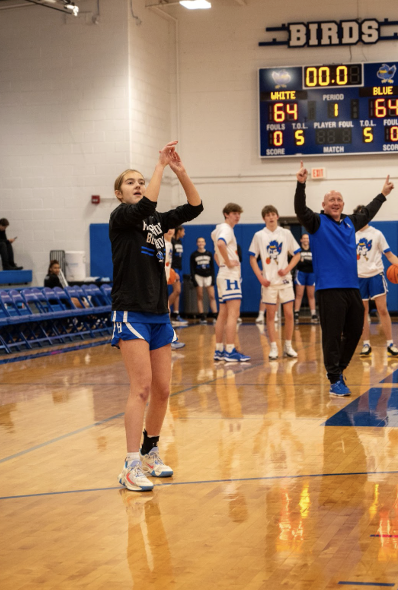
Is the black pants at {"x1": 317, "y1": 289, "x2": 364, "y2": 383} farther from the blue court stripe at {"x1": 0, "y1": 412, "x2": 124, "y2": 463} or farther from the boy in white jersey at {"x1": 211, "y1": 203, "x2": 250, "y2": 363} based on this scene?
the boy in white jersey at {"x1": 211, "y1": 203, "x2": 250, "y2": 363}

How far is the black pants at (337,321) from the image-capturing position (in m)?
7.12

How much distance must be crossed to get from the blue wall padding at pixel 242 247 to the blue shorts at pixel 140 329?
12823 millimetres

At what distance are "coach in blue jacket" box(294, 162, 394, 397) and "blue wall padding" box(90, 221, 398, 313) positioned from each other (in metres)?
10.4

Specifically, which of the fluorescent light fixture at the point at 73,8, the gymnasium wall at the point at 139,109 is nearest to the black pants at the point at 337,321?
the gymnasium wall at the point at 139,109

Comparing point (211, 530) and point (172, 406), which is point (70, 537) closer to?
point (211, 530)

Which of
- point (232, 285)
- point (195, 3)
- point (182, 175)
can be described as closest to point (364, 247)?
point (232, 285)

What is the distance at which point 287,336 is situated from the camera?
34.0 ft

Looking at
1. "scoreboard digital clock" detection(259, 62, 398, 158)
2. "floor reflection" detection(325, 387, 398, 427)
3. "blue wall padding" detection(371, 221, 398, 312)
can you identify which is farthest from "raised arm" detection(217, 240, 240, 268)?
"blue wall padding" detection(371, 221, 398, 312)

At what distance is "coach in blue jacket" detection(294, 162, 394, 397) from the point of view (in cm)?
711

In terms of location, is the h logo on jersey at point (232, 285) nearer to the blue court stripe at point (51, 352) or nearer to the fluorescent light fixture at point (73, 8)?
the blue court stripe at point (51, 352)

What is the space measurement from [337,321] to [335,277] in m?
0.39

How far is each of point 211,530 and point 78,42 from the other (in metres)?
15.0

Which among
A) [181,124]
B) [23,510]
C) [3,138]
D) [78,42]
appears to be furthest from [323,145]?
[23,510]

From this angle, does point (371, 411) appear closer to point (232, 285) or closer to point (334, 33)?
point (232, 285)
